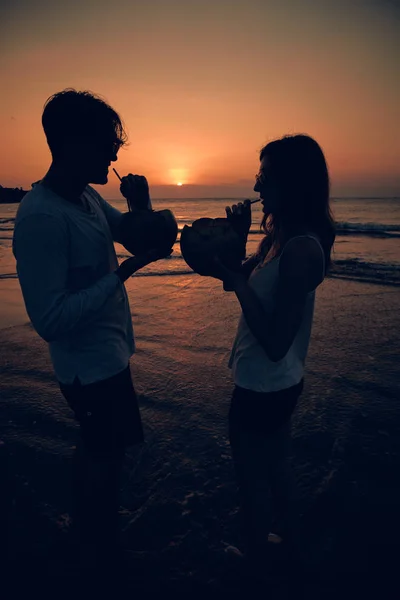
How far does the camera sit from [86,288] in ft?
6.20

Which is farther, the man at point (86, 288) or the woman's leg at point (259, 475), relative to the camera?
the woman's leg at point (259, 475)

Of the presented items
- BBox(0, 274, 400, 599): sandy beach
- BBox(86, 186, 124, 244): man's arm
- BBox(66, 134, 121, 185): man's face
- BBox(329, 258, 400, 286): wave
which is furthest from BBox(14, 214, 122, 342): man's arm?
BBox(329, 258, 400, 286): wave

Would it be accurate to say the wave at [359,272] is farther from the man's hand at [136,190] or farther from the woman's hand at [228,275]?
the woman's hand at [228,275]

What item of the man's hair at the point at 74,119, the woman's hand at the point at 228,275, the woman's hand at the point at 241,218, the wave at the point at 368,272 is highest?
the man's hair at the point at 74,119

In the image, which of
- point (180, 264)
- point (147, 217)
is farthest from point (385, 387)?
point (180, 264)

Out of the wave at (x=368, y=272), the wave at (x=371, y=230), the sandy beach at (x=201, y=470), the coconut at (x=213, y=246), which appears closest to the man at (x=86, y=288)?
the coconut at (x=213, y=246)

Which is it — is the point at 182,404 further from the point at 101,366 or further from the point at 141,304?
the point at 141,304

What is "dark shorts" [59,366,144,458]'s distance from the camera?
1.98 meters

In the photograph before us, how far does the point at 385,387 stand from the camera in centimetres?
420

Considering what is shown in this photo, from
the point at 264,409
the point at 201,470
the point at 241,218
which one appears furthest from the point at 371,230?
the point at 264,409

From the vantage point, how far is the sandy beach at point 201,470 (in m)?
2.31

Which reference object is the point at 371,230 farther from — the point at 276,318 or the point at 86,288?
the point at 86,288

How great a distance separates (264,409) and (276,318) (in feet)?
1.58

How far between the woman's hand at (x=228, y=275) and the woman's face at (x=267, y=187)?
331mm
